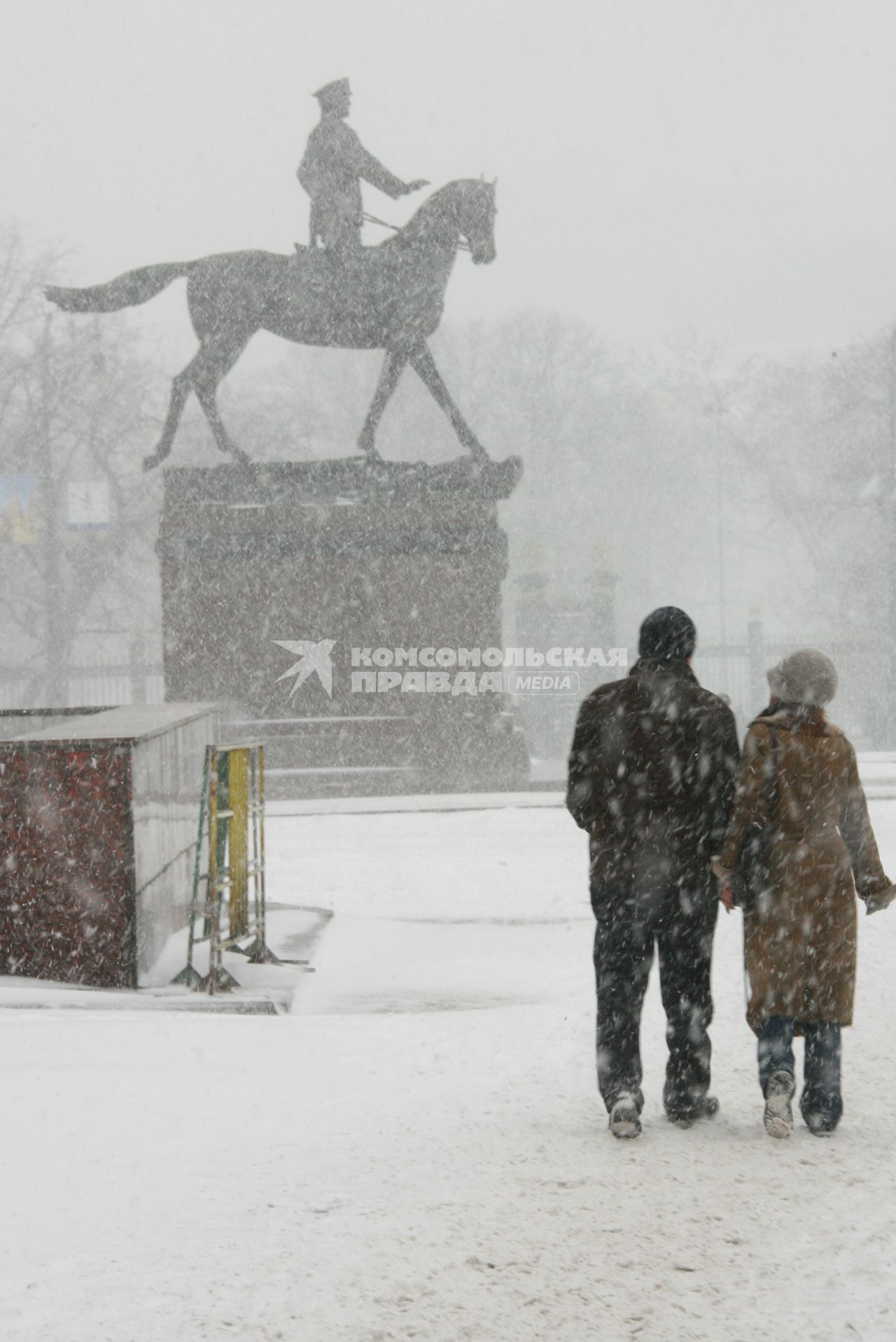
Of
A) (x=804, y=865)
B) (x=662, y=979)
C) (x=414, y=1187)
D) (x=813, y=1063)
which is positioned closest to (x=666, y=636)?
(x=804, y=865)

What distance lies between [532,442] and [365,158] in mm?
35479

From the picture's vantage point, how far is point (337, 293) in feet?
60.4

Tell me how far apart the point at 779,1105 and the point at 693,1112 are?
0.90 feet

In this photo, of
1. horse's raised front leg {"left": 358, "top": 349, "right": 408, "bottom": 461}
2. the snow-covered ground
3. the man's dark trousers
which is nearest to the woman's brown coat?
the man's dark trousers

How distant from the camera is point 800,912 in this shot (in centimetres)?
480

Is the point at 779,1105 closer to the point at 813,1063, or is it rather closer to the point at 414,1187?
the point at 813,1063

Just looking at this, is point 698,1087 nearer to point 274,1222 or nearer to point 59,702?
point 274,1222

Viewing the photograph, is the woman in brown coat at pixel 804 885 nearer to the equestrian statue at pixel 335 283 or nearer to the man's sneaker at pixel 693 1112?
the man's sneaker at pixel 693 1112

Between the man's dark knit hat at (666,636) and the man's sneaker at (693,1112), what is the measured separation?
4.37ft

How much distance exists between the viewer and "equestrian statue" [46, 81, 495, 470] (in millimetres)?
17781

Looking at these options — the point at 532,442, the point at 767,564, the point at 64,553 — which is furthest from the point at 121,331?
the point at 767,564

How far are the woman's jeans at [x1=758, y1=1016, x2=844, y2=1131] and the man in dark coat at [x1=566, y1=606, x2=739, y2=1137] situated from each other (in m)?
0.19

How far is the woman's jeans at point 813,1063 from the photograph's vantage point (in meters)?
4.79

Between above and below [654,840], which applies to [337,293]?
above
